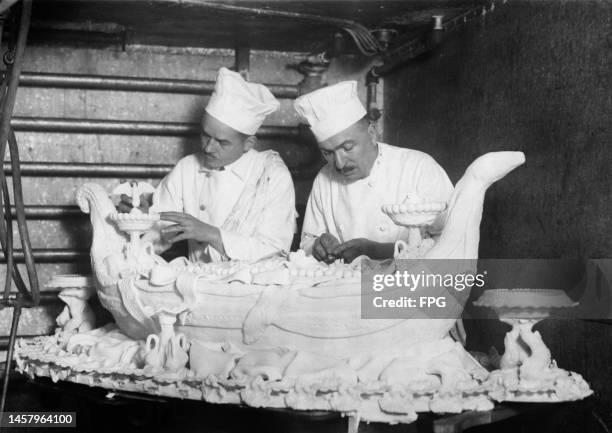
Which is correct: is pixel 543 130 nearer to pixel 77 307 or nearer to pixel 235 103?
pixel 235 103

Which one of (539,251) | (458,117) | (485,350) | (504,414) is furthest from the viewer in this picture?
(458,117)

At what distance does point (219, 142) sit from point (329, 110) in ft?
2.47

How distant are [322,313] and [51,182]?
115 inches

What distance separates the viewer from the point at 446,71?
5090 millimetres

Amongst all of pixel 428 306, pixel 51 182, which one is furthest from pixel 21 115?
pixel 428 306

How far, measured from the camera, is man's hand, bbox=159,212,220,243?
13.4ft

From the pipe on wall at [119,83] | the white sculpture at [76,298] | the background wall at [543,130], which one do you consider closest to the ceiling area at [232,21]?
the pipe on wall at [119,83]

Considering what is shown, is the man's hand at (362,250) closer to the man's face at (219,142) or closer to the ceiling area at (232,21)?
the man's face at (219,142)

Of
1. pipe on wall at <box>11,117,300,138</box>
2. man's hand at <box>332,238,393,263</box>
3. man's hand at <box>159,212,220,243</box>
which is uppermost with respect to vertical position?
pipe on wall at <box>11,117,300,138</box>

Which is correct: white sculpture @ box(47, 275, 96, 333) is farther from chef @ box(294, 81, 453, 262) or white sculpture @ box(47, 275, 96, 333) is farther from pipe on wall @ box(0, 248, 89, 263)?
chef @ box(294, 81, 453, 262)

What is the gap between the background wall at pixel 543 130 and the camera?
11.7 feet

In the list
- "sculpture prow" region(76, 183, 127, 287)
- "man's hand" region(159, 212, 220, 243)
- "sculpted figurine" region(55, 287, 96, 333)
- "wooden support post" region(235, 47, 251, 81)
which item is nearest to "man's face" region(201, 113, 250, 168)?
"man's hand" region(159, 212, 220, 243)

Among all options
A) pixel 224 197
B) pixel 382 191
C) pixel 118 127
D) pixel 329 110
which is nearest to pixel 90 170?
pixel 118 127

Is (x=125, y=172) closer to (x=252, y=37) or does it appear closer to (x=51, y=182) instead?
(x=51, y=182)
